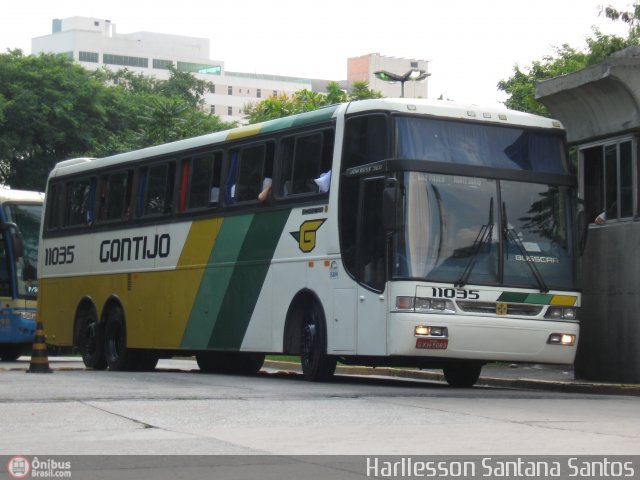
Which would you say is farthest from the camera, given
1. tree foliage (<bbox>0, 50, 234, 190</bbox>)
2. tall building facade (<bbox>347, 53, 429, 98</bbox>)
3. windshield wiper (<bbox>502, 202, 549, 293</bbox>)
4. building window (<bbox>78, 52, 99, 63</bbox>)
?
building window (<bbox>78, 52, 99, 63</bbox>)

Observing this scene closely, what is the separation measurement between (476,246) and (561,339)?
1.64 metres

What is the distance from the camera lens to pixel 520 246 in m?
16.0

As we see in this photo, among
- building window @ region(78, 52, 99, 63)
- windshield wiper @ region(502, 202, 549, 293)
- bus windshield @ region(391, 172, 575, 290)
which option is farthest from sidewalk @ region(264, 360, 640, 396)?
building window @ region(78, 52, 99, 63)

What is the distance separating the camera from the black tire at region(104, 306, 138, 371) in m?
22.2

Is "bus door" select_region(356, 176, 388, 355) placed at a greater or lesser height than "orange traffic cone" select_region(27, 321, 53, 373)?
greater

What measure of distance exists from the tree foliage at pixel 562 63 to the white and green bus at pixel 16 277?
47.0 feet

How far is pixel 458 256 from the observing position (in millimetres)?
15641

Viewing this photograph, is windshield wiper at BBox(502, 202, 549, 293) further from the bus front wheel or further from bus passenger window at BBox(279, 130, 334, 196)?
the bus front wheel

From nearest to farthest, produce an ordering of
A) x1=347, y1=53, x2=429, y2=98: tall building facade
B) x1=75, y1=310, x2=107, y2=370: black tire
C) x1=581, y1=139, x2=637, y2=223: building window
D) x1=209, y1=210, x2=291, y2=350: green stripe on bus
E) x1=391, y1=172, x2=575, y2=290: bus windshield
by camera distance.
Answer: x1=391, y1=172, x2=575, y2=290: bus windshield → x1=209, y1=210, x2=291, y2=350: green stripe on bus → x1=581, y1=139, x2=637, y2=223: building window → x1=75, y1=310, x2=107, y2=370: black tire → x1=347, y1=53, x2=429, y2=98: tall building facade

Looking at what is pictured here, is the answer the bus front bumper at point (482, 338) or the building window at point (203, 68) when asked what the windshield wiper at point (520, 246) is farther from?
the building window at point (203, 68)

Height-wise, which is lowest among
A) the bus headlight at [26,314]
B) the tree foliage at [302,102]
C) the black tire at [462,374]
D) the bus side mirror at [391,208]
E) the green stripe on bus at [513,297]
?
the black tire at [462,374]

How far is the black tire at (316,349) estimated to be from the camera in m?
16.8

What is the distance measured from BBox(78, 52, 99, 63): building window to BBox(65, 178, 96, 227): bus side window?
13993cm

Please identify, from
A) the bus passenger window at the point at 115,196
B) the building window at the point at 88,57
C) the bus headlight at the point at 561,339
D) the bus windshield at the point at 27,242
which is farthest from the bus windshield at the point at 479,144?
the building window at the point at 88,57
